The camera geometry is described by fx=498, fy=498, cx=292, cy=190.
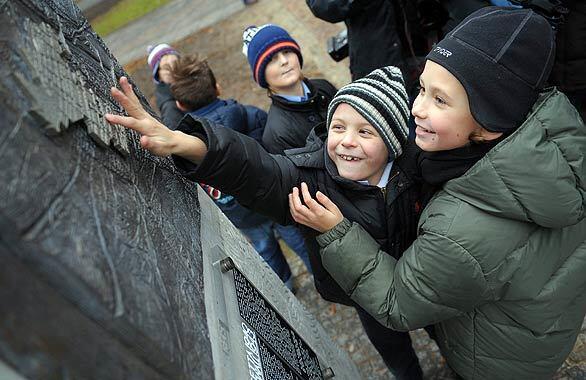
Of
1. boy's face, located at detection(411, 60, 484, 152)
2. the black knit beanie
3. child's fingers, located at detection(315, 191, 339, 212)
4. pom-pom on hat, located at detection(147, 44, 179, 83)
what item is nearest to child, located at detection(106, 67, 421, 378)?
child's fingers, located at detection(315, 191, 339, 212)

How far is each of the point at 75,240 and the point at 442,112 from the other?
1.17m

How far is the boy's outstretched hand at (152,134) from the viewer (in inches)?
49.1

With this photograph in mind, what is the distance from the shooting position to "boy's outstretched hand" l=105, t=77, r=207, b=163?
1247mm

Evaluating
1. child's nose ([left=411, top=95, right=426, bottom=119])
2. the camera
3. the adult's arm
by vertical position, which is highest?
child's nose ([left=411, top=95, right=426, bottom=119])

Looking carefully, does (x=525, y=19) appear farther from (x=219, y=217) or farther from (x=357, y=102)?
(x=219, y=217)

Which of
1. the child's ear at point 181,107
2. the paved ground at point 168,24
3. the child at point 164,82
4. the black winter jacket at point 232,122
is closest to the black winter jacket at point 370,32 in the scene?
the black winter jacket at point 232,122

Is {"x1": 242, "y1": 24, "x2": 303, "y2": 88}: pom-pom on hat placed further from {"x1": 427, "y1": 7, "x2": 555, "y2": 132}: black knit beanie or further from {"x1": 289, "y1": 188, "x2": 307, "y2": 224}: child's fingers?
{"x1": 427, "y1": 7, "x2": 555, "y2": 132}: black knit beanie

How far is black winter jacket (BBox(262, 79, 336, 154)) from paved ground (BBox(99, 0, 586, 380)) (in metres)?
1.33

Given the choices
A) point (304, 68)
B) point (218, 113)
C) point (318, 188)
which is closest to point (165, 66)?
point (218, 113)

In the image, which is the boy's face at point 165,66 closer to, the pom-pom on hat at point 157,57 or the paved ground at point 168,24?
the pom-pom on hat at point 157,57

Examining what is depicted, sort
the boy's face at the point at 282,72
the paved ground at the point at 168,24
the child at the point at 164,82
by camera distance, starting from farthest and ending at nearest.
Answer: the paved ground at the point at 168,24 < the child at the point at 164,82 < the boy's face at the point at 282,72

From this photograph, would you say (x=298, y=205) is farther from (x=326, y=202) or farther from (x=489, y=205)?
(x=489, y=205)

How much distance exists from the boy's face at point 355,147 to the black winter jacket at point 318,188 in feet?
0.13

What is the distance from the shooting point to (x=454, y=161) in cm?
158
